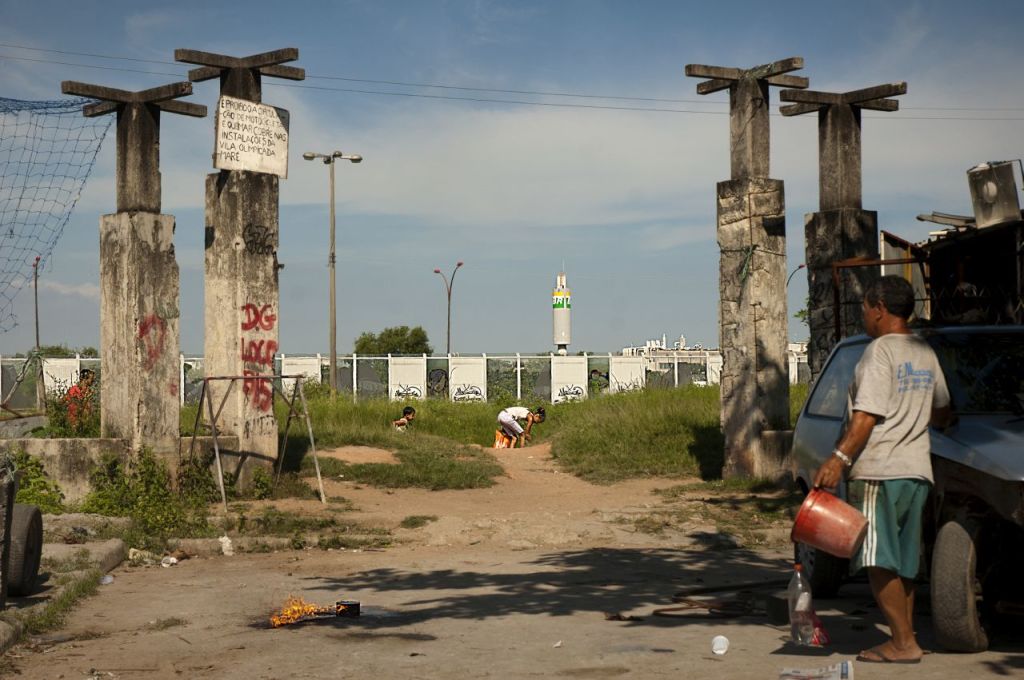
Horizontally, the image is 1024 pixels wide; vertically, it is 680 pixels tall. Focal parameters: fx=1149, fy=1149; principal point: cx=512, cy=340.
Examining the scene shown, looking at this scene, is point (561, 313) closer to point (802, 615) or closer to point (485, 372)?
point (485, 372)

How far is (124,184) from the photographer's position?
13.8 metres

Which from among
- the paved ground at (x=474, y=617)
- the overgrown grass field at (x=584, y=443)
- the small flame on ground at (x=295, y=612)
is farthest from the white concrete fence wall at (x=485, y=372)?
the small flame on ground at (x=295, y=612)

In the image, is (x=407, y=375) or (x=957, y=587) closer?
(x=957, y=587)

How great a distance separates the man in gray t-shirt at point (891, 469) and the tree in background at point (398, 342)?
70.5 m

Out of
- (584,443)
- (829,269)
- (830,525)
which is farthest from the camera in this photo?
(584,443)

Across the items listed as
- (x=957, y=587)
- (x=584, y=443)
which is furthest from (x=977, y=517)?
(x=584, y=443)

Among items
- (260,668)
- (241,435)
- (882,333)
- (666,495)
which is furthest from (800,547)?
(241,435)

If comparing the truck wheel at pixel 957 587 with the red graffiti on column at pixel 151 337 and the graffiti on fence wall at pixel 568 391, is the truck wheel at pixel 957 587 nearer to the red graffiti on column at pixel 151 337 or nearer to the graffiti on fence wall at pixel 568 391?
the red graffiti on column at pixel 151 337

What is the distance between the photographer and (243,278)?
553 inches

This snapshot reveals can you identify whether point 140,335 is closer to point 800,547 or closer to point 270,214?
point 270,214

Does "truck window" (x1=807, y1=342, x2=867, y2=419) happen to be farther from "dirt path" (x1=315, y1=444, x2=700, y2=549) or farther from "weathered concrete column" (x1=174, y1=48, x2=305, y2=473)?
"weathered concrete column" (x1=174, y1=48, x2=305, y2=473)

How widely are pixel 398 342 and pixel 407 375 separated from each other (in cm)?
2958

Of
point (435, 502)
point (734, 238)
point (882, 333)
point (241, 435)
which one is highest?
point (734, 238)

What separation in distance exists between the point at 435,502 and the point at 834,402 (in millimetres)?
7417
